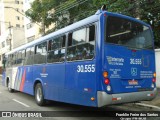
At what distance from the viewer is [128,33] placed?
8.22m

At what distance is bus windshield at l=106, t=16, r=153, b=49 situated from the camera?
779cm

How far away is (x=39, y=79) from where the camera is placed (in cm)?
1131

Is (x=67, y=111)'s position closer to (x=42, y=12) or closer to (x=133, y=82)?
(x=133, y=82)

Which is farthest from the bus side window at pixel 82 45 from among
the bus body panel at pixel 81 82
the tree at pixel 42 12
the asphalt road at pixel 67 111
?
the tree at pixel 42 12

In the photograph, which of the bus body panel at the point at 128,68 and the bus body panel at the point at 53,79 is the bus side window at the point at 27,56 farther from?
the bus body panel at the point at 128,68

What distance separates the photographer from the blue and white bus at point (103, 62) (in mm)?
7387

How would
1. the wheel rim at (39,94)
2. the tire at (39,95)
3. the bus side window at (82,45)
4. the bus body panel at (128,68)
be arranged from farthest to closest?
the wheel rim at (39,94), the tire at (39,95), the bus side window at (82,45), the bus body panel at (128,68)

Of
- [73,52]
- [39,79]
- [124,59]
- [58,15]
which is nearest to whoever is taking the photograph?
[124,59]

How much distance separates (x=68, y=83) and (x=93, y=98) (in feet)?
5.00

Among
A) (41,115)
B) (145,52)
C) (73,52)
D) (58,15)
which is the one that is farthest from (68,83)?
(58,15)

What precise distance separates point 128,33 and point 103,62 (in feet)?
5.07

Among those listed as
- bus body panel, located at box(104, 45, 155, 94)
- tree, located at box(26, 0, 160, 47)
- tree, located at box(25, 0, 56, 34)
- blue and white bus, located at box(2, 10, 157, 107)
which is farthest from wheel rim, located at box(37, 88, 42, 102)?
tree, located at box(25, 0, 56, 34)

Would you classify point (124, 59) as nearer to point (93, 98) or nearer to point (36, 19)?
point (93, 98)

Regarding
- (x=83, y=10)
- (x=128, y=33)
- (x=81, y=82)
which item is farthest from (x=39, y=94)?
(x=83, y=10)
